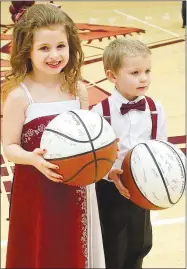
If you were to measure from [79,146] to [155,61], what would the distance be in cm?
519

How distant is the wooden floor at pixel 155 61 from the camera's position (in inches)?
125

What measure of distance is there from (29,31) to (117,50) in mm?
377

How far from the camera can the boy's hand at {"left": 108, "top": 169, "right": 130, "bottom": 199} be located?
2.18 metres

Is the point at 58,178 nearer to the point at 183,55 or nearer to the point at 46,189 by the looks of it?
the point at 46,189

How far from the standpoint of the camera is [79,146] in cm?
194

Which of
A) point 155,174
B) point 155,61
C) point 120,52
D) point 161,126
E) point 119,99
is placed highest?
point 120,52

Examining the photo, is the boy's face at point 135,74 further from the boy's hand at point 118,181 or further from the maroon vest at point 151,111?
the boy's hand at point 118,181

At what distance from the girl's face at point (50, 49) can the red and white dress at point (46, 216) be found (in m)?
0.13

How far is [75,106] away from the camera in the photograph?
2178 millimetres

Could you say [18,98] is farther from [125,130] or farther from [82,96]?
[125,130]

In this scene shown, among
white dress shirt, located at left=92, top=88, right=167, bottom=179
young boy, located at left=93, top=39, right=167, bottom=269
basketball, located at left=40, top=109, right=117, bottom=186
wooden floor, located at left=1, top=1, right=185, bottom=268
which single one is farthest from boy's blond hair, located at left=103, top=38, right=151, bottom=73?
wooden floor, located at left=1, top=1, right=185, bottom=268

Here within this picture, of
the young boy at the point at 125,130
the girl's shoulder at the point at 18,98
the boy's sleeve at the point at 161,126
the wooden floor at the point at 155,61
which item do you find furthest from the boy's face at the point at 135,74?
the wooden floor at the point at 155,61

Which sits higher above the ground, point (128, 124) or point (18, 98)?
point (18, 98)

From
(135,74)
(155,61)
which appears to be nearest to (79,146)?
(135,74)
